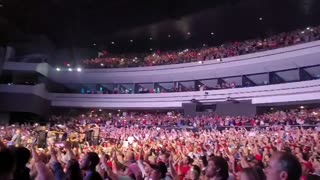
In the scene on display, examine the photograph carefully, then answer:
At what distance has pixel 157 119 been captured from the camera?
27703 millimetres

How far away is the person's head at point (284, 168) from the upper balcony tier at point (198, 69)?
2152 centimetres

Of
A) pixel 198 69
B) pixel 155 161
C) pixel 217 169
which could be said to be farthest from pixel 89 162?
pixel 198 69

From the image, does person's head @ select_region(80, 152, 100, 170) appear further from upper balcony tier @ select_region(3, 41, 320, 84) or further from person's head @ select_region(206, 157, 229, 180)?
upper balcony tier @ select_region(3, 41, 320, 84)

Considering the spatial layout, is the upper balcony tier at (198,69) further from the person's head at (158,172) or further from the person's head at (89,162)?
the person's head at (89,162)

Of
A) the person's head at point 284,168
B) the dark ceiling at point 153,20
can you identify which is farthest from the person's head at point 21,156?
the dark ceiling at point 153,20

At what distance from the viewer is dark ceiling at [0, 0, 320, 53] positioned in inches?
931

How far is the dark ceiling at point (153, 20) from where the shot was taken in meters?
23.6

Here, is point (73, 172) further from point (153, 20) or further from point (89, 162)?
point (153, 20)

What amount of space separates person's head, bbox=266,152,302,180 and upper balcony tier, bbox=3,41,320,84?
2152 centimetres

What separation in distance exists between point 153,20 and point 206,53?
5677 millimetres

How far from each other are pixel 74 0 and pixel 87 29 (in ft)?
23.9

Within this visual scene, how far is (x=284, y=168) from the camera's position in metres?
2.35

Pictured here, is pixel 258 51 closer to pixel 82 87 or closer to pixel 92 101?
pixel 92 101

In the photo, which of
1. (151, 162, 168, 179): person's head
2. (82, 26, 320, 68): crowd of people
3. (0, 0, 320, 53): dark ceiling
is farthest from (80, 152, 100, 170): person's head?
(82, 26, 320, 68): crowd of people
